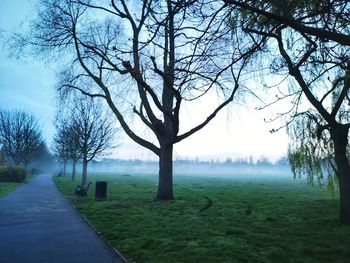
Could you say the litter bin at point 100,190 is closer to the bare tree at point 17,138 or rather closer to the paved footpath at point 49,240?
the paved footpath at point 49,240

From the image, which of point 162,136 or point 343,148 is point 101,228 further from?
point 162,136

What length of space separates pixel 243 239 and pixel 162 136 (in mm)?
10595

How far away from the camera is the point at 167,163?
18891mm

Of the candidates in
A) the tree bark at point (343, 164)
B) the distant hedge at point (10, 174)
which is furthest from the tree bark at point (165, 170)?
the distant hedge at point (10, 174)

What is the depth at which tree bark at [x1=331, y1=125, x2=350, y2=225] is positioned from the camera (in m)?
11.2

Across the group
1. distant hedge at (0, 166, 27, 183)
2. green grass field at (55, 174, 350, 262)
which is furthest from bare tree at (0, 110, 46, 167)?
green grass field at (55, 174, 350, 262)

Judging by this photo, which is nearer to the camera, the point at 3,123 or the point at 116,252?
the point at 116,252

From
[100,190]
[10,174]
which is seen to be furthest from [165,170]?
[10,174]

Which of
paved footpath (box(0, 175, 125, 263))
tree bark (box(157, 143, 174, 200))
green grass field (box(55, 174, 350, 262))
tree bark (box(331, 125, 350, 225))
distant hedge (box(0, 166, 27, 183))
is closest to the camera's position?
paved footpath (box(0, 175, 125, 263))

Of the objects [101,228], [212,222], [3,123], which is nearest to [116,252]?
[101,228]

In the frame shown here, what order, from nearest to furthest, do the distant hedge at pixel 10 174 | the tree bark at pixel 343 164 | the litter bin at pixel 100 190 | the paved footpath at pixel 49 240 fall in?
the paved footpath at pixel 49 240 → the tree bark at pixel 343 164 → the litter bin at pixel 100 190 → the distant hedge at pixel 10 174

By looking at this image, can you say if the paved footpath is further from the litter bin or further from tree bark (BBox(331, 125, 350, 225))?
tree bark (BBox(331, 125, 350, 225))

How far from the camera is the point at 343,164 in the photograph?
11.4 meters

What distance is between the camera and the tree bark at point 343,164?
11195mm
